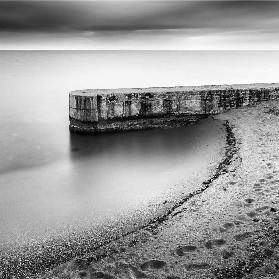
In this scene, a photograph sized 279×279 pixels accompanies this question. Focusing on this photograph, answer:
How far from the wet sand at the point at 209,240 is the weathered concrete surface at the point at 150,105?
254 inches

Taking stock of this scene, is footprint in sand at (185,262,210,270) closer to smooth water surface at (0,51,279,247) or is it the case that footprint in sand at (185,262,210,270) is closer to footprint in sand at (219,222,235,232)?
footprint in sand at (219,222,235,232)

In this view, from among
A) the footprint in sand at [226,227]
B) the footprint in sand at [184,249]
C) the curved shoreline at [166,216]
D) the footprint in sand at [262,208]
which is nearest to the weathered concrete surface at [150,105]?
the curved shoreline at [166,216]

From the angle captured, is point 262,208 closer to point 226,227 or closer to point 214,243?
point 226,227

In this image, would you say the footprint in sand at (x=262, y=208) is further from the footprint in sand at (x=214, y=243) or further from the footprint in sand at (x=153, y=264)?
the footprint in sand at (x=153, y=264)

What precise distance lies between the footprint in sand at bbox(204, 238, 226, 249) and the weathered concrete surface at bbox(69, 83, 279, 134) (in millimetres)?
8737

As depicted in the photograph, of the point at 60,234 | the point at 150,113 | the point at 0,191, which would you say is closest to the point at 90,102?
the point at 150,113

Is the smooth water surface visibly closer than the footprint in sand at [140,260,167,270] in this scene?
No

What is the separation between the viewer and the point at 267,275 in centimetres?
415

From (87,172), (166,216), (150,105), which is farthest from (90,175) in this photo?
(150,105)

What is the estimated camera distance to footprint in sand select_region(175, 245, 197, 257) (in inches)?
190

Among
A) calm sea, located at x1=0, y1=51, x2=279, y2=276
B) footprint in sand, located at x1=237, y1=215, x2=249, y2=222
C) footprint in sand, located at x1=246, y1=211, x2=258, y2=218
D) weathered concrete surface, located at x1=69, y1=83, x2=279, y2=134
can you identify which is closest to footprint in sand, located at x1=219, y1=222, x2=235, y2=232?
footprint in sand, located at x1=237, y1=215, x2=249, y2=222

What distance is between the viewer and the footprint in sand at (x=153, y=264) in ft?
15.0

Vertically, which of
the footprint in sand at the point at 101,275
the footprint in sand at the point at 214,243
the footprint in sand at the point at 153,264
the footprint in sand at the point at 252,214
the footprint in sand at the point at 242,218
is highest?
the footprint in sand at the point at 252,214

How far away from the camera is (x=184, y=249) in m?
4.93
